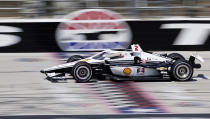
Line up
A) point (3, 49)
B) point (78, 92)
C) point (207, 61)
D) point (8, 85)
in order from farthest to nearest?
point (3, 49)
point (207, 61)
point (8, 85)
point (78, 92)

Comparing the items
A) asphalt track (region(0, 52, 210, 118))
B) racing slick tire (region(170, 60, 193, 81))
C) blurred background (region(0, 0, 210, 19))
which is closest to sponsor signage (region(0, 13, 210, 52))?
blurred background (region(0, 0, 210, 19))

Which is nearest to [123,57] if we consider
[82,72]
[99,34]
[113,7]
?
[82,72]

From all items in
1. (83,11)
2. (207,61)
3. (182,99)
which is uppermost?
(83,11)

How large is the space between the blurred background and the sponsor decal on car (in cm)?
32

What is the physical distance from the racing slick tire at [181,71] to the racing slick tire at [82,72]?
1806 mm

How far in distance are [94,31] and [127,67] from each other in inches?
169

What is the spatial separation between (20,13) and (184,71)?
6.18 meters

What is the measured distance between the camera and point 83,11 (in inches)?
542

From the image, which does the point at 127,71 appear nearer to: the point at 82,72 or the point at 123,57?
the point at 123,57

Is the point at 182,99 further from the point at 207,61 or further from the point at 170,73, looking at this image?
the point at 207,61

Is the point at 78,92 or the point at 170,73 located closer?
the point at 78,92

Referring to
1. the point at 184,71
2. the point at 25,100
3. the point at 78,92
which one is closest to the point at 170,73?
the point at 184,71

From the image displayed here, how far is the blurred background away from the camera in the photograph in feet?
45.6

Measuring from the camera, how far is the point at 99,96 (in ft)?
28.0
